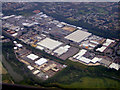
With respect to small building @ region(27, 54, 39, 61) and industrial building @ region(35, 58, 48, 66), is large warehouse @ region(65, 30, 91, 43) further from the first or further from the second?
small building @ region(27, 54, 39, 61)

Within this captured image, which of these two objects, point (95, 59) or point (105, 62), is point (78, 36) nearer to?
point (95, 59)

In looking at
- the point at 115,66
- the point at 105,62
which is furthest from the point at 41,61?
the point at 115,66

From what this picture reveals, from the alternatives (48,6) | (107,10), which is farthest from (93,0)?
(48,6)

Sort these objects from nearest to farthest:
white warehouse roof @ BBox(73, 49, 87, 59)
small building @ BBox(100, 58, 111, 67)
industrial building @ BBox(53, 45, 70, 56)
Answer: small building @ BBox(100, 58, 111, 67)
white warehouse roof @ BBox(73, 49, 87, 59)
industrial building @ BBox(53, 45, 70, 56)

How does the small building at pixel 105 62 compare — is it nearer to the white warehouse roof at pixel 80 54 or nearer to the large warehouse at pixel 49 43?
the white warehouse roof at pixel 80 54

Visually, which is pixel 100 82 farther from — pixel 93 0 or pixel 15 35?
pixel 93 0

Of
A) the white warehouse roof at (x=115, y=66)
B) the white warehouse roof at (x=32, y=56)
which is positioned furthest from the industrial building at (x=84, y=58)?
the white warehouse roof at (x=32, y=56)

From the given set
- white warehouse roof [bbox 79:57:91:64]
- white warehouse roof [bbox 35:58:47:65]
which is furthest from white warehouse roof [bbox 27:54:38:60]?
white warehouse roof [bbox 79:57:91:64]
